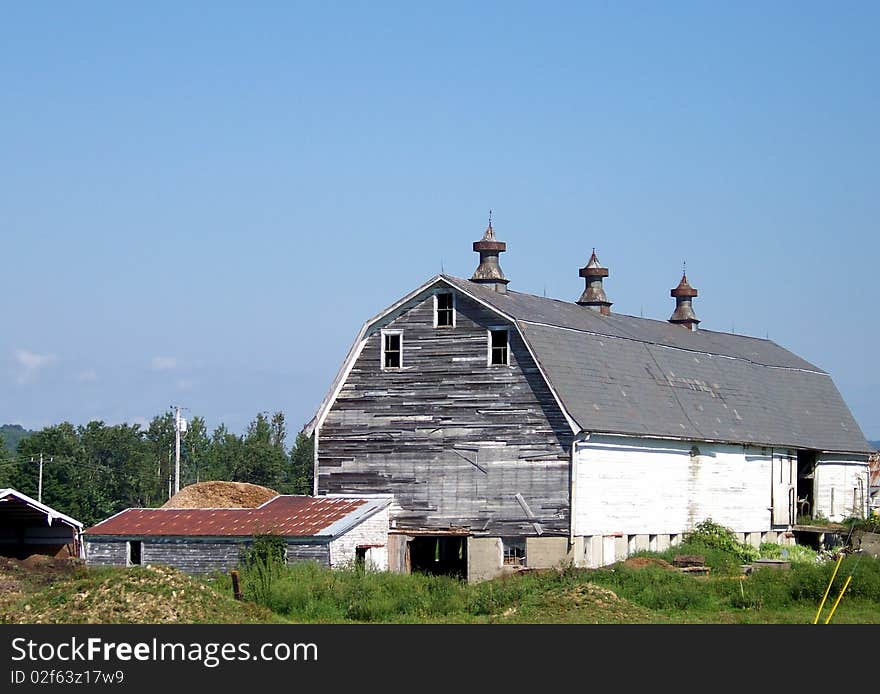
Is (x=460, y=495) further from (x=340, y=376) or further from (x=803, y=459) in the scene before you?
(x=803, y=459)

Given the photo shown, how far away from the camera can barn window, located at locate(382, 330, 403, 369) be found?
1740 inches

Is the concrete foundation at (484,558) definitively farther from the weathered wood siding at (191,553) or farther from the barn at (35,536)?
the barn at (35,536)

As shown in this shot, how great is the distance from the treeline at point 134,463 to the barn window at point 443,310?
42947 millimetres

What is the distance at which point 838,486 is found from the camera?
58.3 m

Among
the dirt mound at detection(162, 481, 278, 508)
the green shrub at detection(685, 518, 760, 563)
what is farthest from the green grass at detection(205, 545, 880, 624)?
the dirt mound at detection(162, 481, 278, 508)

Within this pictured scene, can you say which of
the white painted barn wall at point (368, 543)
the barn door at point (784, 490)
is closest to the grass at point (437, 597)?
the white painted barn wall at point (368, 543)

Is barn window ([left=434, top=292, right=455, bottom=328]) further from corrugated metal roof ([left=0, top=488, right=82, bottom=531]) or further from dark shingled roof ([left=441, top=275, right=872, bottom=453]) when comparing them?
corrugated metal roof ([left=0, top=488, right=82, bottom=531])

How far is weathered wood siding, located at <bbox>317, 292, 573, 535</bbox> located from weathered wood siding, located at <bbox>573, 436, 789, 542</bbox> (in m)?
1.31

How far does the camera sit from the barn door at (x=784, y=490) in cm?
5297

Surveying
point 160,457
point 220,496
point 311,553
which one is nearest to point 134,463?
point 160,457

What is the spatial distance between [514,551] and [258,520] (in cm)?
723
